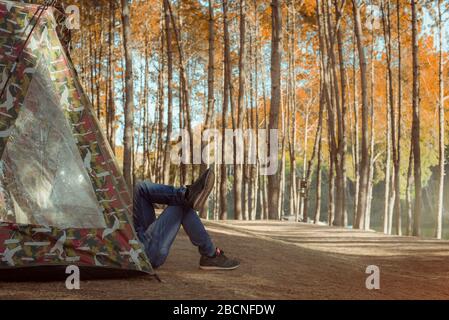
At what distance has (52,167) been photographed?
534cm

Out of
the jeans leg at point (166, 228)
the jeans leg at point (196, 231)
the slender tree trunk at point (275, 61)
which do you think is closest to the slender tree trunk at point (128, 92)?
the slender tree trunk at point (275, 61)

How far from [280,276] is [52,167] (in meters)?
2.24

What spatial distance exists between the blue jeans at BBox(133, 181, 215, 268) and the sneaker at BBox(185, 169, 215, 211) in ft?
0.23

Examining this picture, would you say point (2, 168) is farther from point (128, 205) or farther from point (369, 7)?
point (369, 7)

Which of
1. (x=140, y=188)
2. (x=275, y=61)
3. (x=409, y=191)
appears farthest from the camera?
(x=409, y=191)

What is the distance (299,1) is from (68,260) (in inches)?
652

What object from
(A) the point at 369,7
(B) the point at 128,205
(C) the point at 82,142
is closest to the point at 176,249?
(B) the point at 128,205

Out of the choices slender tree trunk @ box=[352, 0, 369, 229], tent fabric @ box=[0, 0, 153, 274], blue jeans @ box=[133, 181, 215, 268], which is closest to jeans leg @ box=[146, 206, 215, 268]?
blue jeans @ box=[133, 181, 215, 268]

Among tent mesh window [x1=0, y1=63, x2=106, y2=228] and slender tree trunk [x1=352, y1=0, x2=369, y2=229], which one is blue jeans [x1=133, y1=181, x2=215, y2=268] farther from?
slender tree trunk [x1=352, y1=0, x2=369, y2=229]

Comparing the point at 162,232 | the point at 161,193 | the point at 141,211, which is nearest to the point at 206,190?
the point at 161,193

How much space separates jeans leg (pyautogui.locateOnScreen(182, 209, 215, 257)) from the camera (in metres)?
5.47

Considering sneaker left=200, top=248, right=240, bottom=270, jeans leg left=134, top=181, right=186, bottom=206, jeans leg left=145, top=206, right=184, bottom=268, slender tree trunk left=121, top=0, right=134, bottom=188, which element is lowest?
sneaker left=200, top=248, right=240, bottom=270

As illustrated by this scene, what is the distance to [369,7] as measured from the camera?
62.1ft

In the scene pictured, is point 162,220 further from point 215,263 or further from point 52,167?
point 52,167
